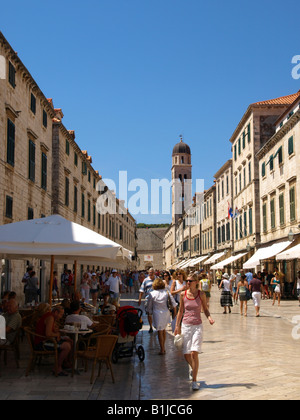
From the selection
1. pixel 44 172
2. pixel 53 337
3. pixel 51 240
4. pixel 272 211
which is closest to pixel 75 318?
pixel 53 337

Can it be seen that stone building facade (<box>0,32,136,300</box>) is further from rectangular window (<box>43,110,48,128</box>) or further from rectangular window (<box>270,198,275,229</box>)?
rectangular window (<box>270,198,275,229</box>)

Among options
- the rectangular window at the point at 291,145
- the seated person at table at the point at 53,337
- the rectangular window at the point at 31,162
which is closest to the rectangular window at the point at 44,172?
the rectangular window at the point at 31,162

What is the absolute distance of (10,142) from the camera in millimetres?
19156

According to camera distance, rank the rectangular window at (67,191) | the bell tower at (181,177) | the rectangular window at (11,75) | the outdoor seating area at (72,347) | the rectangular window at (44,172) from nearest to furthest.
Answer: the outdoor seating area at (72,347) < the rectangular window at (11,75) < the rectangular window at (44,172) < the rectangular window at (67,191) < the bell tower at (181,177)

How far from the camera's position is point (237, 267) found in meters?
40.7

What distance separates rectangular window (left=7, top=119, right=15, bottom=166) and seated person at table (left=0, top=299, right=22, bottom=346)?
11.1 m

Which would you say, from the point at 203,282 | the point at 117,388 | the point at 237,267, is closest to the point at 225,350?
the point at 117,388

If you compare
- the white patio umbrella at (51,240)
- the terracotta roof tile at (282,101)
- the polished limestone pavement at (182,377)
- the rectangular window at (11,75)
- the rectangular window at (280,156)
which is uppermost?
the terracotta roof tile at (282,101)

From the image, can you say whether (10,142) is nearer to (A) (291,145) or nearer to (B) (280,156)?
(A) (291,145)

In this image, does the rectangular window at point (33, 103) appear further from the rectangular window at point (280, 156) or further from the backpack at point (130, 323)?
the backpack at point (130, 323)

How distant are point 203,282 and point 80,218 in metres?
18.1

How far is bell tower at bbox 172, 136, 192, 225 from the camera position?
102625mm

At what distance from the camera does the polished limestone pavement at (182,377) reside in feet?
21.3

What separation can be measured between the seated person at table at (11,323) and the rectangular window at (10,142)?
36.4 ft
